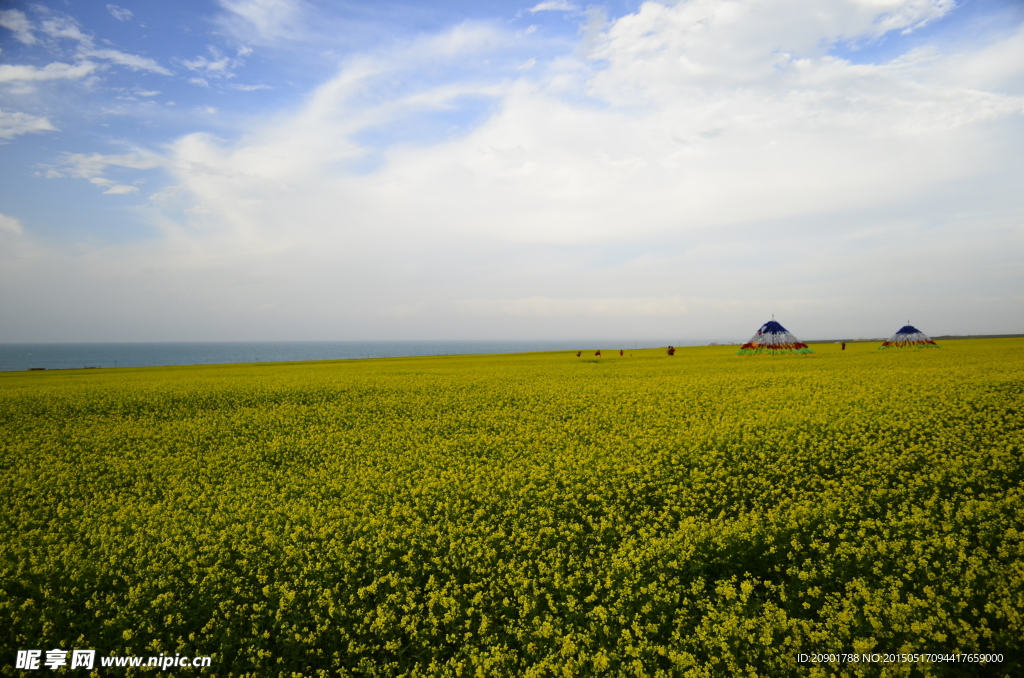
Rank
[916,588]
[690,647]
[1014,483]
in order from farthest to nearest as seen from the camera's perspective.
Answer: [1014,483] → [916,588] → [690,647]

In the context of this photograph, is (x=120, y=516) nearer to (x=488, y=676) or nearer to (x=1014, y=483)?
(x=488, y=676)

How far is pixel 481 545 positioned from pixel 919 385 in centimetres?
2642

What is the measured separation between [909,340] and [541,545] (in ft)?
242

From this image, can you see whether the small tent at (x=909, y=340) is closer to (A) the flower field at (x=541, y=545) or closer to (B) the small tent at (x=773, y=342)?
(B) the small tent at (x=773, y=342)

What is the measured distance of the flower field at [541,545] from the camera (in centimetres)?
791

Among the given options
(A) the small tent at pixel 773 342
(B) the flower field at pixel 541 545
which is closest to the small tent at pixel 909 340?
(A) the small tent at pixel 773 342

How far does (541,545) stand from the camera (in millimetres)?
10820

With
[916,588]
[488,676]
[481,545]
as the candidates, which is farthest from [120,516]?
[916,588]

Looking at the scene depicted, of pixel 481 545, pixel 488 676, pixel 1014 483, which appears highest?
pixel 1014 483

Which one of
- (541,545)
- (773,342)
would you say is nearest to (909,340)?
(773,342)

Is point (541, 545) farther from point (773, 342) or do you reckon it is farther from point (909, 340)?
point (909, 340)

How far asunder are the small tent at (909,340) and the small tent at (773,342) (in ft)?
47.5

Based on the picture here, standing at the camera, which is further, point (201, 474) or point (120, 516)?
point (201, 474)

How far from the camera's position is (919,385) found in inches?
987
